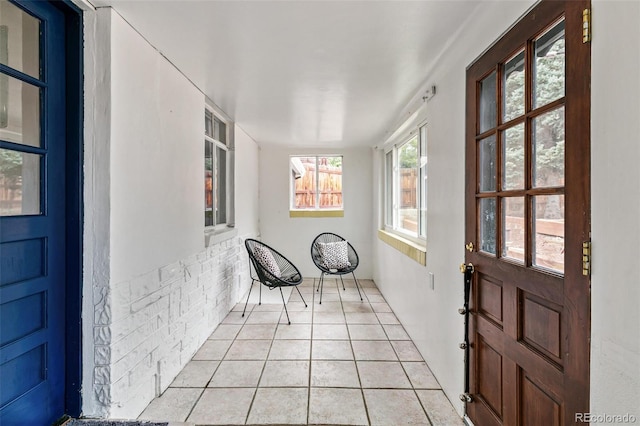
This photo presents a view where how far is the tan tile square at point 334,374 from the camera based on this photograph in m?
2.20

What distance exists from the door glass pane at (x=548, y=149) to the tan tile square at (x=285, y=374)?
6.25 ft

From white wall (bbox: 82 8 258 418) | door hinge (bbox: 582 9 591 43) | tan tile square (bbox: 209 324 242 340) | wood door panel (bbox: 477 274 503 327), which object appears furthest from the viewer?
tan tile square (bbox: 209 324 242 340)

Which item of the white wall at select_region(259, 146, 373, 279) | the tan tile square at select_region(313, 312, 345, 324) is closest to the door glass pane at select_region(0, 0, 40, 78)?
the tan tile square at select_region(313, 312, 345, 324)

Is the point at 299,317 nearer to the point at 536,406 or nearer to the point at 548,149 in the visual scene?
the point at 536,406

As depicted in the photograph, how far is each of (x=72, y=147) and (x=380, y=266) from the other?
3.83 metres

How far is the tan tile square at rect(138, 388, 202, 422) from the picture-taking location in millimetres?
1848

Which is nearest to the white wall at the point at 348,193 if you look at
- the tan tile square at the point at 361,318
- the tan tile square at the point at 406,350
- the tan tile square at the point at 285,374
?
the tan tile square at the point at 361,318

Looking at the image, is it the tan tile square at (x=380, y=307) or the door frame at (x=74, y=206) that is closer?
the door frame at (x=74, y=206)

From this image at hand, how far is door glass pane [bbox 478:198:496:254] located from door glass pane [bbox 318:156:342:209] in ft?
12.7

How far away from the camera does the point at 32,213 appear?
4.57ft

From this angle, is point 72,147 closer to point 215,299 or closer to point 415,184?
point 215,299

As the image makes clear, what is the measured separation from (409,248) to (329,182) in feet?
9.26

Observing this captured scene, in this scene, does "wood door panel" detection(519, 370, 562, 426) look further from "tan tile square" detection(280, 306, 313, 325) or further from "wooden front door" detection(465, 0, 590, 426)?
"tan tile square" detection(280, 306, 313, 325)

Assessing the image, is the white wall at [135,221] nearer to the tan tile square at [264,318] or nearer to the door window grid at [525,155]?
the tan tile square at [264,318]
